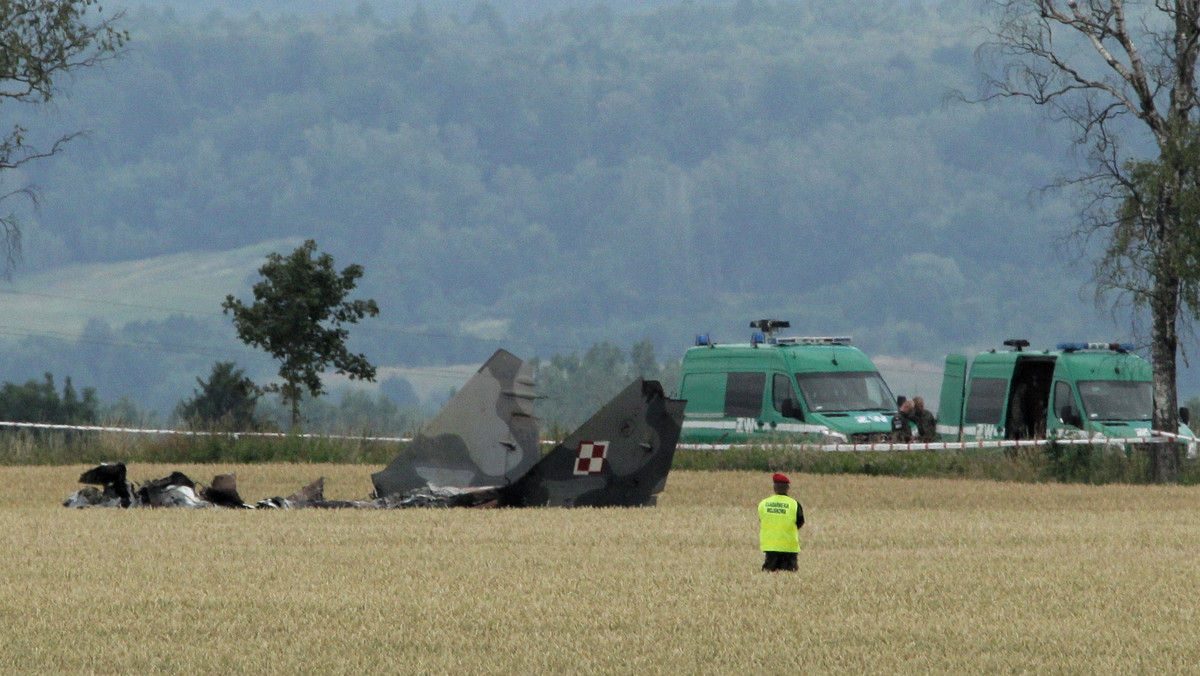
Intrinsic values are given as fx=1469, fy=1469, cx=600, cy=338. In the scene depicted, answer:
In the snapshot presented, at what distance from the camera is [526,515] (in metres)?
20.4

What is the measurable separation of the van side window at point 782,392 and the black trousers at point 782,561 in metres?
18.3

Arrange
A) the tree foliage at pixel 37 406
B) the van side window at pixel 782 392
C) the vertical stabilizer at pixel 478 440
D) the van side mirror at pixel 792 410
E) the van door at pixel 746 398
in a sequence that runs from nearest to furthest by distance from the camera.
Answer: the vertical stabilizer at pixel 478 440, the van side mirror at pixel 792 410, the van side window at pixel 782 392, the van door at pixel 746 398, the tree foliage at pixel 37 406

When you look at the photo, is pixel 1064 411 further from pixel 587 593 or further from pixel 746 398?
pixel 587 593

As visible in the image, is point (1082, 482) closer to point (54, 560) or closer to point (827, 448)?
point (827, 448)

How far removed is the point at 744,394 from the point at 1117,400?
8.10m

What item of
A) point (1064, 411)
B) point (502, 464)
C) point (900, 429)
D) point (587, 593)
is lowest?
point (587, 593)

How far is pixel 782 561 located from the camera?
1405 centimetres

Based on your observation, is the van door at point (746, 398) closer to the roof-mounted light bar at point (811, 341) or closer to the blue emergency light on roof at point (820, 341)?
the roof-mounted light bar at point (811, 341)

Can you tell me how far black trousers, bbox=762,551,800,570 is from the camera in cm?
1402

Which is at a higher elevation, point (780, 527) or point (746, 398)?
point (746, 398)

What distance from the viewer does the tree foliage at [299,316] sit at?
141 ft

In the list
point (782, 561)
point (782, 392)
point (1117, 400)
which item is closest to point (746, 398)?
point (782, 392)

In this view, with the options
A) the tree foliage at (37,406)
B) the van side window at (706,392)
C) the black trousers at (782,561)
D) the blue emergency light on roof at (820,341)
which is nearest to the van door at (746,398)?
the van side window at (706,392)

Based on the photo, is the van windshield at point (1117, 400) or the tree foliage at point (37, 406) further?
the tree foliage at point (37, 406)
